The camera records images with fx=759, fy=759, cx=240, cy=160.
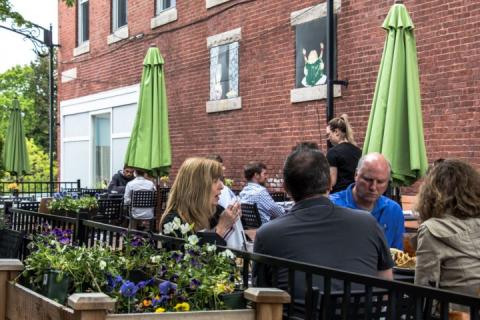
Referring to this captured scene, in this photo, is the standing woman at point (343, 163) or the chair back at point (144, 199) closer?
the standing woman at point (343, 163)

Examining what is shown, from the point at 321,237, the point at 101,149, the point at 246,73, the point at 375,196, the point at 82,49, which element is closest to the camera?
the point at 321,237

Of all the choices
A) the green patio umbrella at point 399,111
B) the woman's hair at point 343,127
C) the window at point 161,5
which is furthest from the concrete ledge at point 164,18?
the woman's hair at point 343,127

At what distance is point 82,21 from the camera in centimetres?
2008

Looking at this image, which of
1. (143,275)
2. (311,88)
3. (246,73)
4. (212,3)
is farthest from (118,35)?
(143,275)

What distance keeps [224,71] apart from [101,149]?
256 inches

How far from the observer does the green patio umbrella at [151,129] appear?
11.7m

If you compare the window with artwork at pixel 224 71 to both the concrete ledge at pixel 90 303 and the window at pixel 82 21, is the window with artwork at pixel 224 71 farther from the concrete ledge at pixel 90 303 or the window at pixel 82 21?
the concrete ledge at pixel 90 303

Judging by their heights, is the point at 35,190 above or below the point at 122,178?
below

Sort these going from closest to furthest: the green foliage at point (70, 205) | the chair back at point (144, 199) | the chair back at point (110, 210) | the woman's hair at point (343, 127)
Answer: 1. the woman's hair at point (343, 127)
2. the green foliage at point (70, 205)
3. the chair back at point (110, 210)
4. the chair back at point (144, 199)

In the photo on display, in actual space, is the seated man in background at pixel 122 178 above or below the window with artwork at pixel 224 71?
below

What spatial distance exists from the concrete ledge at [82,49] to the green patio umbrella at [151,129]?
7429mm

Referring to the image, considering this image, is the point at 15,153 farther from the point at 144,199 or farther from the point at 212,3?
the point at 144,199

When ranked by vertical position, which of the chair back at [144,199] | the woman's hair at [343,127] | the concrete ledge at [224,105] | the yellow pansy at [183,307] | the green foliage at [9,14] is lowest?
the chair back at [144,199]

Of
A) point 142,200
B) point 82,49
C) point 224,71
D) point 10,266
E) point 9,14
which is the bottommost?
point 142,200
